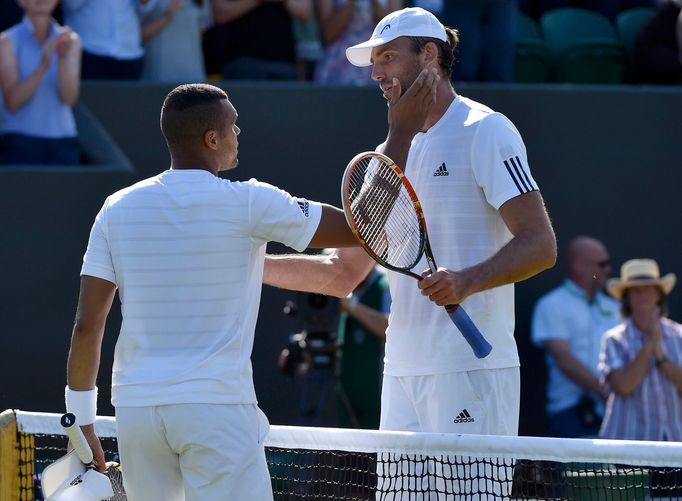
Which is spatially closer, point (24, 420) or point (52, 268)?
point (24, 420)

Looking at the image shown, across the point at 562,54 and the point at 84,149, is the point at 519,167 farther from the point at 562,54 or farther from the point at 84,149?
the point at 562,54

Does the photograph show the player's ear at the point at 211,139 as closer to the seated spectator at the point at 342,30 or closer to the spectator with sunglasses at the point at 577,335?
the spectator with sunglasses at the point at 577,335

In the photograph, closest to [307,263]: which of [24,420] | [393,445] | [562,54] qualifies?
[393,445]

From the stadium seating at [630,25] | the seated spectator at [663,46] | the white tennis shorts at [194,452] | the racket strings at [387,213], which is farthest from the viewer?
the stadium seating at [630,25]

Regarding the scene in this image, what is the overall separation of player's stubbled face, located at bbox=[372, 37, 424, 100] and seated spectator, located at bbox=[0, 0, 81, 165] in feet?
Answer: 11.5

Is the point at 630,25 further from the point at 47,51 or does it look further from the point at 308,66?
the point at 47,51

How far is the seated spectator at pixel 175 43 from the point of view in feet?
26.1

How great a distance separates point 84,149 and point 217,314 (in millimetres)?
4537

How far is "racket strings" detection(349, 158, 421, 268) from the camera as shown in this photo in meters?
3.89

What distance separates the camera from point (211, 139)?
3.56m

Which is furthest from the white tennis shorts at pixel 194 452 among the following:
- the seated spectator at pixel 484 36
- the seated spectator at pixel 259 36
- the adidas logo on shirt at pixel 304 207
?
the seated spectator at pixel 484 36

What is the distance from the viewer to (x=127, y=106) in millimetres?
7672

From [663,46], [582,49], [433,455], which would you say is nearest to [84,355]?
[433,455]

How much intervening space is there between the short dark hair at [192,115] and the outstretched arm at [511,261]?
2.47 ft
